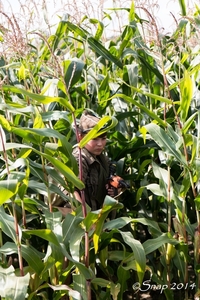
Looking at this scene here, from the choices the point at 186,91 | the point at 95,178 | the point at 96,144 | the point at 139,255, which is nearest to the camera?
the point at 139,255

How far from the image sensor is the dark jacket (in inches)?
110

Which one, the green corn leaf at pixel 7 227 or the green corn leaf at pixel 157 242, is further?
the green corn leaf at pixel 157 242

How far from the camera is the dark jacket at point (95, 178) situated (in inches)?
110

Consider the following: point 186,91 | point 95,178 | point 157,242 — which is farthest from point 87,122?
point 157,242

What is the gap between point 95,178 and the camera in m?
2.88

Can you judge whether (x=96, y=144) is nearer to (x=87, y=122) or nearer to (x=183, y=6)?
(x=87, y=122)

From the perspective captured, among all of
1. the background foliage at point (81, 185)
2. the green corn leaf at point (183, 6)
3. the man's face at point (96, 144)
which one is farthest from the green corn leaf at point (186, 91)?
the green corn leaf at point (183, 6)

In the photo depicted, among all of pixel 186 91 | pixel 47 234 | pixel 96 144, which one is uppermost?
pixel 186 91

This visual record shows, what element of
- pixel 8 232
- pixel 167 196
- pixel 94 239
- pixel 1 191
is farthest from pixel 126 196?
pixel 1 191

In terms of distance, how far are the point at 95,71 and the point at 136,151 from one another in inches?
30.8

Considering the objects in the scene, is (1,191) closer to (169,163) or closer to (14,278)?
(14,278)

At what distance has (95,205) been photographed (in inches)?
114

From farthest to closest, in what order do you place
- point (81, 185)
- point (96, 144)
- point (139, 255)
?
point (96, 144)
point (139, 255)
point (81, 185)

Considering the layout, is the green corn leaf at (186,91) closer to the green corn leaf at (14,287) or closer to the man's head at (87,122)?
the man's head at (87,122)
